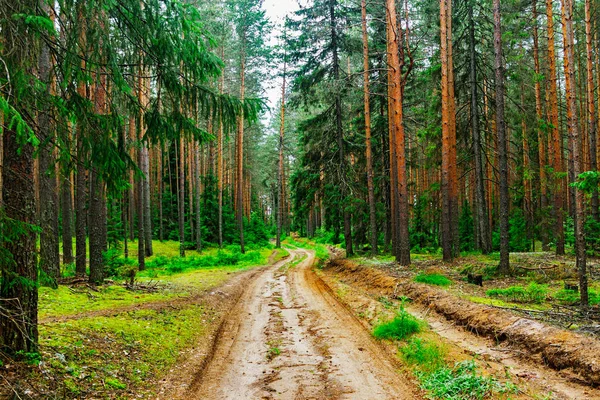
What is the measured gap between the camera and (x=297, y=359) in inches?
259

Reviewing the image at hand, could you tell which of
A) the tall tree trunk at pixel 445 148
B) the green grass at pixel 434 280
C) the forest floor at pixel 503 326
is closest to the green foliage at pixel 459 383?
the forest floor at pixel 503 326

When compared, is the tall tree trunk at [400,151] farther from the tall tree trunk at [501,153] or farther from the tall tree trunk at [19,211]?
the tall tree trunk at [19,211]

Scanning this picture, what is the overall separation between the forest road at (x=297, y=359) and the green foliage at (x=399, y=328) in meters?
0.32

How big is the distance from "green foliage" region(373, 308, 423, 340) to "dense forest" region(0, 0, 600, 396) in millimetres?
3279

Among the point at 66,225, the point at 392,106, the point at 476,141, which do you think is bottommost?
the point at 66,225

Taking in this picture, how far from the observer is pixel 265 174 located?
202 feet

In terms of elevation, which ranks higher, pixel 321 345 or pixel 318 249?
pixel 321 345

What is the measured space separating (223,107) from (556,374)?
21.6ft

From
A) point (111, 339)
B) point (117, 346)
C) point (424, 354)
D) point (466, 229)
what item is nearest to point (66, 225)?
point (111, 339)

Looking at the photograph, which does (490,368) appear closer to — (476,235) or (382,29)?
(476,235)

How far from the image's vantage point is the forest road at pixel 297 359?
17.4ft

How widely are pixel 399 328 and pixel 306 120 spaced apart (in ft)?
54.6

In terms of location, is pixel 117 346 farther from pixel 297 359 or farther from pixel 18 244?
pixel 297 359

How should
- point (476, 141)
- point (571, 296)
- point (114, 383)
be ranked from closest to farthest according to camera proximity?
point (114, 383), point (571, 296), point (476, 141)
